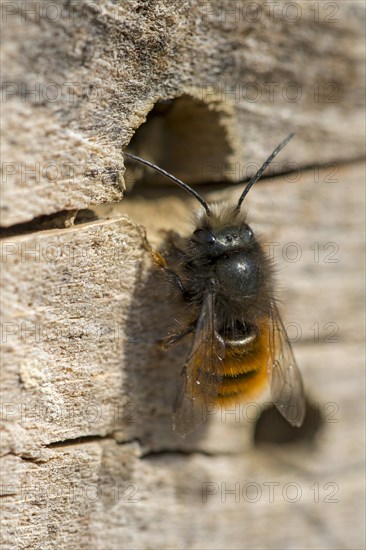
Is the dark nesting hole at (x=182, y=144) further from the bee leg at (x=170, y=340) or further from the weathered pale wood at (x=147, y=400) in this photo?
the bee leg at (x=170, y=340)

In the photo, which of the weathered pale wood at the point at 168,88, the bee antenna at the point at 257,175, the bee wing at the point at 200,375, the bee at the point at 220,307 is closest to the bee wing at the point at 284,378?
the bee at the point at 220,307

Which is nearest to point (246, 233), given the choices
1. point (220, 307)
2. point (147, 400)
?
point (220, 307)

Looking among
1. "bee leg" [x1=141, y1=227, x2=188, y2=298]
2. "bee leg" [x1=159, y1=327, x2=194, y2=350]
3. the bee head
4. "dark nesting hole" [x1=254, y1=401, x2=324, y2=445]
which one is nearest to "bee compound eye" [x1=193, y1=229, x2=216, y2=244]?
the bee head

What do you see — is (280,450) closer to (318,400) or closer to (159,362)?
(318,400)

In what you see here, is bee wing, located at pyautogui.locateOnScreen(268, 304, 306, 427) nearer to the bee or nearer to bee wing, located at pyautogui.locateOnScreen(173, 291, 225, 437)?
the bee

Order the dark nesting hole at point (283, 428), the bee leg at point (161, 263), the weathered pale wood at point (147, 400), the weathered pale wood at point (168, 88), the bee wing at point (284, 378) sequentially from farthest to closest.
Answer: the dark nesting hole at point (283, 428), the bee wing at point (284, 378), the bee leg at point (161, 263), the weathered pale wood at point (147, 400), the weathered pale wood at point (168, 88)

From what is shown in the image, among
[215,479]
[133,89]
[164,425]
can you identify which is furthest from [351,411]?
[133,89]

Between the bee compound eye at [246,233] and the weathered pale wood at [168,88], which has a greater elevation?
the weathered pale wood at [168,88]
